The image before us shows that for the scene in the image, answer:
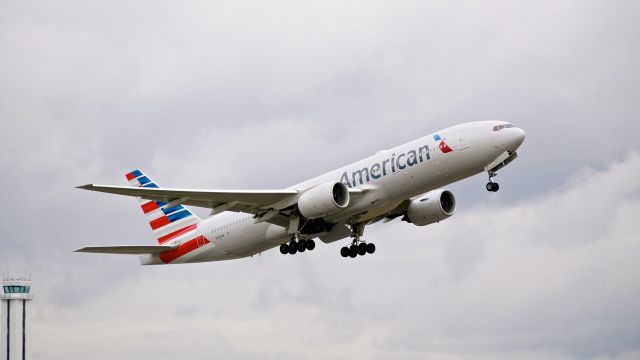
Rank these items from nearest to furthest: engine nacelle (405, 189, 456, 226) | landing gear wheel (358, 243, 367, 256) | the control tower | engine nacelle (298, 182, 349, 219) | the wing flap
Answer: the wing flap, engine nacelle (298, 182, 349, 219), engine nacelle (405, 189, 456, 226), landing gear wheel (358, 243, 367, 256), the control tower

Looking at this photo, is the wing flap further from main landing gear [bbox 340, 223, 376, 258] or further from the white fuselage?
main landing gear [bbox 340, 223, 376, 258]

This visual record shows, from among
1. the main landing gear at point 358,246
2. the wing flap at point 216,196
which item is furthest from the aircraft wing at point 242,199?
the main landing gear at point 358,246

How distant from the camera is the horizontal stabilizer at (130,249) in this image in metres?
51.3

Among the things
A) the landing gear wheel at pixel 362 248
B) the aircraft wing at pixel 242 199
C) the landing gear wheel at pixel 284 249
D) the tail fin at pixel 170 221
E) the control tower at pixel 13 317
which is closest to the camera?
the aircraft wing at pixel 242 199

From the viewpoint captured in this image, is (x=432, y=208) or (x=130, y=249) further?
(x=130, y=249)

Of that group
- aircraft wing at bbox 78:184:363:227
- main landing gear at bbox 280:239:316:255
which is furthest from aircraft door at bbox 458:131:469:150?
main landing gear at bbox 280:239:316:255

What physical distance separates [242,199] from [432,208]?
36.5ft

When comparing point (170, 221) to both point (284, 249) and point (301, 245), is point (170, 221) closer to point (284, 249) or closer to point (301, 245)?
point (284, 249)

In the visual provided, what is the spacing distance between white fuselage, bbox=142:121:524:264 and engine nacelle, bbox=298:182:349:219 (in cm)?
102

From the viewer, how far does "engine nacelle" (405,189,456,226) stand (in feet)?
173

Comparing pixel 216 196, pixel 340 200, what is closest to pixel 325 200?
pixel 340 200

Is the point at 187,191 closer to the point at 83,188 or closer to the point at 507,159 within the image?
the point at 83,188

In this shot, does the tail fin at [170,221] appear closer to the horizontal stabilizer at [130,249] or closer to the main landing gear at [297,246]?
the horizontal stabilizer at [130,249]

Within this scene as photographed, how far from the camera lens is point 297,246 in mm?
49594
